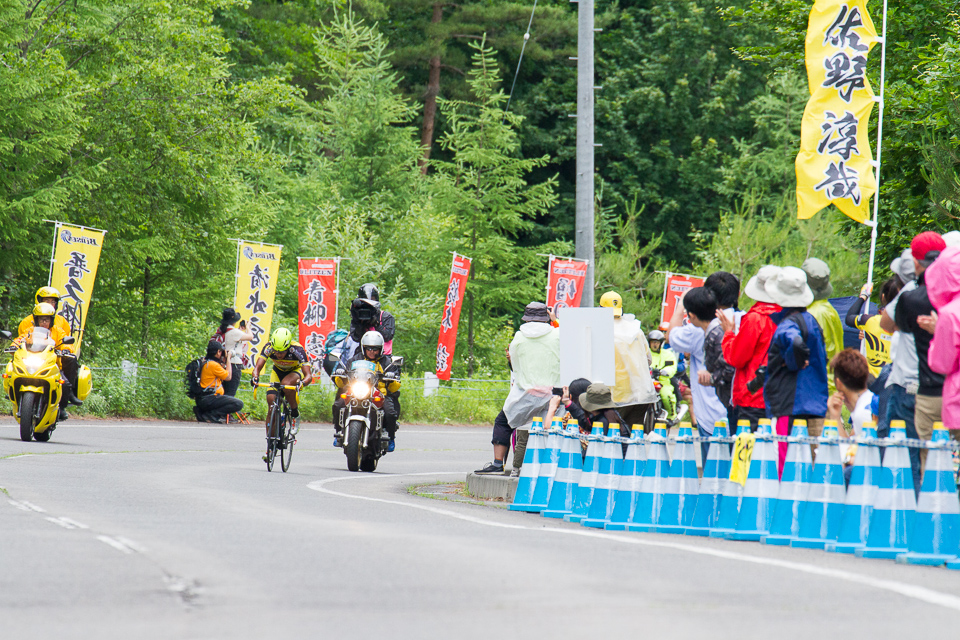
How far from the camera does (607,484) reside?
11.2 metres

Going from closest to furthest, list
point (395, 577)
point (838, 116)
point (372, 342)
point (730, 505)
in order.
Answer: point (395, 577) < point (730, 505) < point (838, 116) < point (372, 342)

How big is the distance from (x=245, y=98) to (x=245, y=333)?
22.2 ft

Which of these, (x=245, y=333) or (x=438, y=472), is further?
(x=245, y=333)

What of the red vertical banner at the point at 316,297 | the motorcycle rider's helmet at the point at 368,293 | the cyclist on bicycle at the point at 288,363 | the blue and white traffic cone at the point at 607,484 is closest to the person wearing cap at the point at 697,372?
the blue and white traffic cone at the point at 607,484

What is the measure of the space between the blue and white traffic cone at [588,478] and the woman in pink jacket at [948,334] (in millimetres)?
2948

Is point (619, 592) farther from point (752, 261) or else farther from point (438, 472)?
point (752, 261)

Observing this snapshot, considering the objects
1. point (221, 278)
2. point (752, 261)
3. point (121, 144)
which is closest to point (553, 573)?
point (121, 144)

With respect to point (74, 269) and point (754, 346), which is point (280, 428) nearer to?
point (754, 346)

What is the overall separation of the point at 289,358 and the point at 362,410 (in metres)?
1.15

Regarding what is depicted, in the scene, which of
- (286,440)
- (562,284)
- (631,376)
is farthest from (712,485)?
(562,284)

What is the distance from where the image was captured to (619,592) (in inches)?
287

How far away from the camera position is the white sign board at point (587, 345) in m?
13.0

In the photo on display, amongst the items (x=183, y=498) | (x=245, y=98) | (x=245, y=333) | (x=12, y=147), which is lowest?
(x=183, y=498)

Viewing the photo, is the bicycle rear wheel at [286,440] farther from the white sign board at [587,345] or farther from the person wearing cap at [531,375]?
the white sign board at [587,345]
